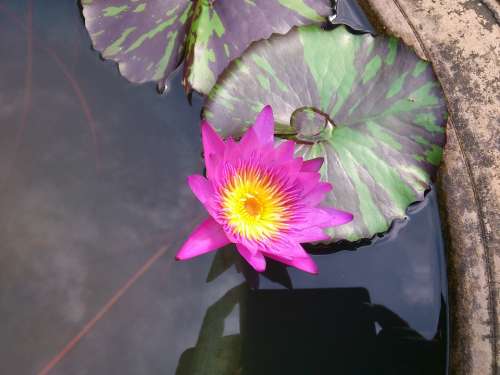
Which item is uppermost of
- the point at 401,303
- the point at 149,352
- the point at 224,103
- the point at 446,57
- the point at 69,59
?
the point at 446,57

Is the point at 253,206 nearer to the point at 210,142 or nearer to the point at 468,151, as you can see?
the point at 210,142

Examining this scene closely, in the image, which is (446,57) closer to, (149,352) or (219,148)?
(219,148)

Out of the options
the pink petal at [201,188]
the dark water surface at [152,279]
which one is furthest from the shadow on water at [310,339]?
the pink petal at [201,188]

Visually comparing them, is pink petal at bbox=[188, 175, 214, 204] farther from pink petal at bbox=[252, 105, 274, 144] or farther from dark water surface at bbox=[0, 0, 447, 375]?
dark water surface at bbox=[0, 0, 447, 375]

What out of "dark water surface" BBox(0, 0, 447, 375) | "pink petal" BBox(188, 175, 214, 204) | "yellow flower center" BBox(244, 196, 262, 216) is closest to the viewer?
"pink petal" BBox(188, 175, 214, 204)

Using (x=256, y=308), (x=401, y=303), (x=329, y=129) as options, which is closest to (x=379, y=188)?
(x=329, y=129)

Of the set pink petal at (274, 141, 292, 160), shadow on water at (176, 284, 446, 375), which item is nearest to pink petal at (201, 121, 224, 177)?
pink petal at (274, 141, 292, 160)
